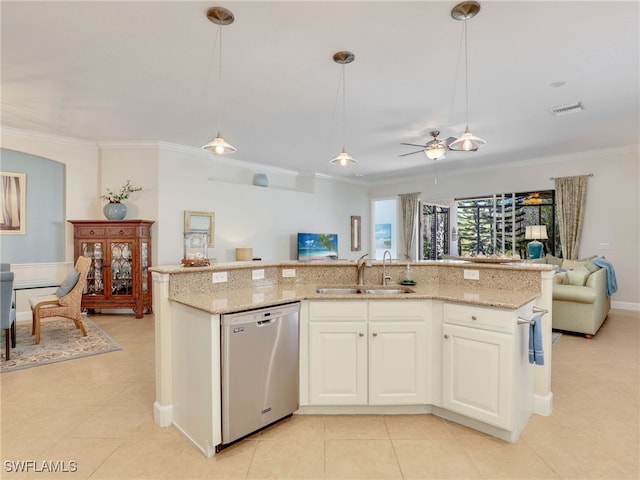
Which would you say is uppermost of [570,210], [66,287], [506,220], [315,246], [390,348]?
[570,210]

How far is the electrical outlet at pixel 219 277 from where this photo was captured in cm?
260

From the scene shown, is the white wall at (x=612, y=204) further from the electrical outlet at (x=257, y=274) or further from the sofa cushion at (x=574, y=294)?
the electrical outlet at (x=257, y=274)

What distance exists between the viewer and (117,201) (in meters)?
5.29

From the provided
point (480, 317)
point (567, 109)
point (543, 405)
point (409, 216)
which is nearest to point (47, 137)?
point (480, 317)

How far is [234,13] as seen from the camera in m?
2.38

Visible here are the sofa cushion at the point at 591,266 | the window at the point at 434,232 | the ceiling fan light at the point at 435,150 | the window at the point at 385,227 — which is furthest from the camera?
the window at the point at 385,227

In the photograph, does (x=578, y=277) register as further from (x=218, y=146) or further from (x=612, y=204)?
(x=218, y=146)

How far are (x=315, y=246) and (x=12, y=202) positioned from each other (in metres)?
5.31

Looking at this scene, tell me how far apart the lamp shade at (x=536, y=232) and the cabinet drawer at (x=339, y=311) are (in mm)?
5587

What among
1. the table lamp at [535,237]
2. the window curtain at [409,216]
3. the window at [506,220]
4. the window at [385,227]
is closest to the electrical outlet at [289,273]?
the window at [506,220]

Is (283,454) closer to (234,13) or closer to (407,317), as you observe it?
(407,317)

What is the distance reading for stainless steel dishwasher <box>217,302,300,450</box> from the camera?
Answer: 200 cm

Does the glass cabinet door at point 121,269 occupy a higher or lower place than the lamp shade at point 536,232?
lower

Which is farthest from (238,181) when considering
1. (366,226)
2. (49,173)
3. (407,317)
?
(407,317)
